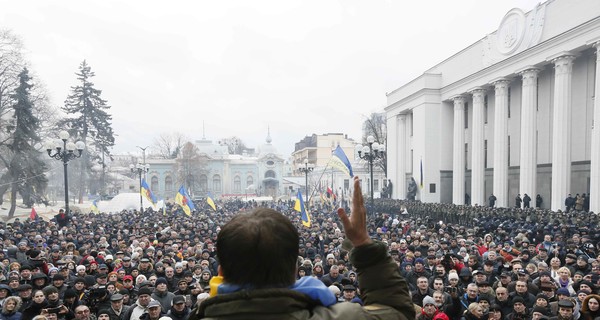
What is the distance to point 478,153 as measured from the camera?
3416 centimetres

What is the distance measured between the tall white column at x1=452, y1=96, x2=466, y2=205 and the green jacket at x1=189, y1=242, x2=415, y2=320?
122 feet

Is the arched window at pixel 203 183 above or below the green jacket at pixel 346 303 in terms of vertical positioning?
below

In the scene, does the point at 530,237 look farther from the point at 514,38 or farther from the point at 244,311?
the point at 514,38

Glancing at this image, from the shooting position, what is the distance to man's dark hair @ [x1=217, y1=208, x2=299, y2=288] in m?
1.48

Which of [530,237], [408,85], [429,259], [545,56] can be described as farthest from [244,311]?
[408,85]

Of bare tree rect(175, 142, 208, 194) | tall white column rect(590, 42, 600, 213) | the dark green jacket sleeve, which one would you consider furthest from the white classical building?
bare tree rect(175, 142, 208, 194)

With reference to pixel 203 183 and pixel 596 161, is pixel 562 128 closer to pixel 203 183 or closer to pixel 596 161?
pixel 596 161

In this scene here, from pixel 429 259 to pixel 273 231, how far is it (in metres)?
9.77

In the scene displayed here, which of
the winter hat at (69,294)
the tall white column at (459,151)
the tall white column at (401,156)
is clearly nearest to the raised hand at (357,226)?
the winter hat at (69,294)

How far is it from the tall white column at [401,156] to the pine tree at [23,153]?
31835 mm

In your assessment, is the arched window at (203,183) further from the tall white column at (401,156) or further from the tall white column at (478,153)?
the tall white column at (478,153)

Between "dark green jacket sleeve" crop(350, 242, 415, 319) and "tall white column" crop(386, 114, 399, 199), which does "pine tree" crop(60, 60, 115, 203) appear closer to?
"tall white column" crop(386, 114, 399, 199)

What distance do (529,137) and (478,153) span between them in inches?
264

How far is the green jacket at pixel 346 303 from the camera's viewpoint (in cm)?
140
